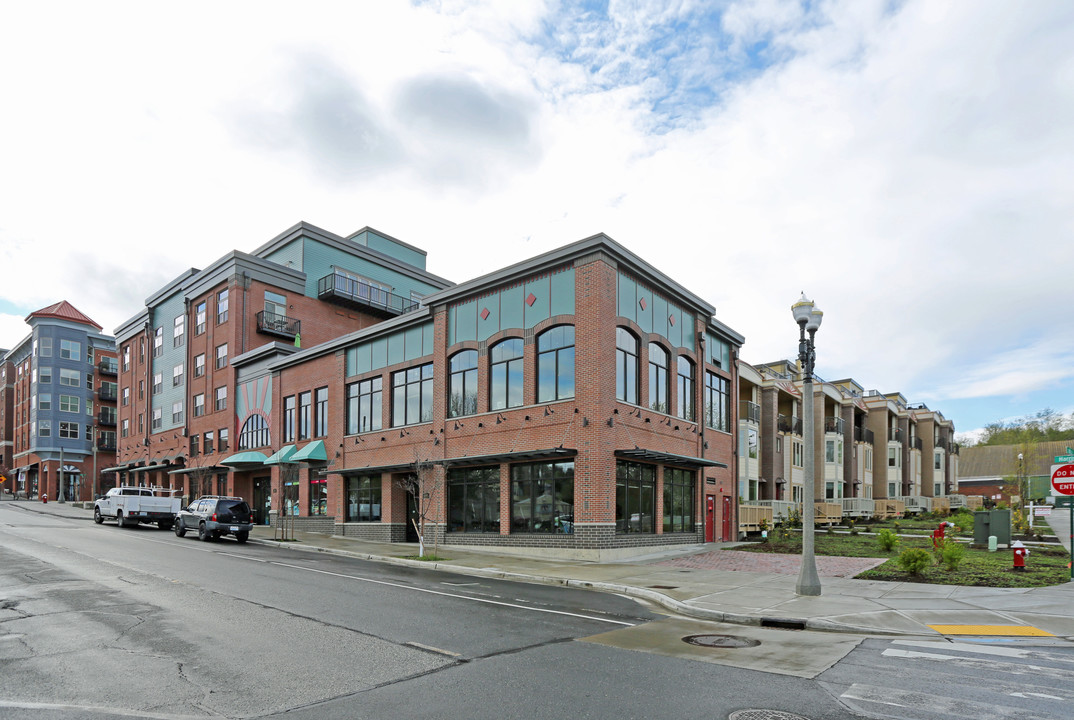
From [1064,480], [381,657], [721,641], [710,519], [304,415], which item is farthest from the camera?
[304,415]

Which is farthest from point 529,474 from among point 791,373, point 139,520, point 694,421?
point 791,373

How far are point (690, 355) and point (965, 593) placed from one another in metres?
15.9

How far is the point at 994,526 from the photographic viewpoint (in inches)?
1016

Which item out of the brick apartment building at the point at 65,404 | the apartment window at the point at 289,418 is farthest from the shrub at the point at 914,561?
the brick apartment building at the point at 65,404

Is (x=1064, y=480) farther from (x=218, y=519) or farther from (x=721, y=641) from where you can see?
(x=218, y=519)

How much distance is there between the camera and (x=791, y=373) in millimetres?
53750

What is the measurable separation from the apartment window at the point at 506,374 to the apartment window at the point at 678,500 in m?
6.85

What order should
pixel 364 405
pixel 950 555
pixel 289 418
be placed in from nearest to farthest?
1. pixel 950 555
2. pixel 364 405
3. pixel 289 418

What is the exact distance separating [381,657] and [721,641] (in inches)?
200

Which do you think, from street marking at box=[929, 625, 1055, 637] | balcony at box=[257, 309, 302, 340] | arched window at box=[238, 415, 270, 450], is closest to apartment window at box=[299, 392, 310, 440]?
arched window at box=[238, 415, 270, 450]

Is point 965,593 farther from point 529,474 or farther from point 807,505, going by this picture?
point 529,474

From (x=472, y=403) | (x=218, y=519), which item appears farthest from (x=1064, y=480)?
(x=218, y=519)

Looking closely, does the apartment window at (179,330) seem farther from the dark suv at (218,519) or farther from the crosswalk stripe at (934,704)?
the crosswalk stripe at (934,704)

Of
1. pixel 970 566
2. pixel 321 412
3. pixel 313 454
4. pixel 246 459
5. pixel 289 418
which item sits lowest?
pixel 970 566
